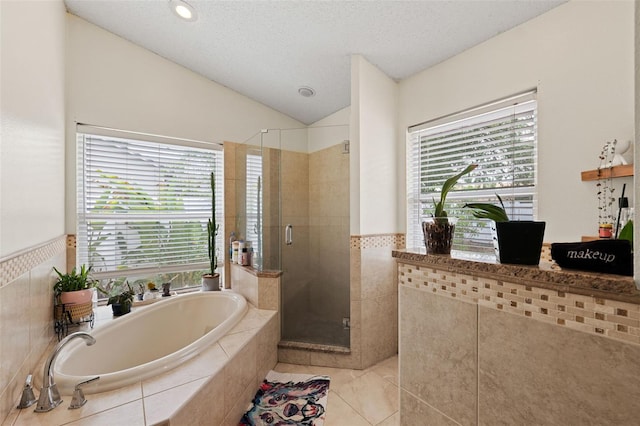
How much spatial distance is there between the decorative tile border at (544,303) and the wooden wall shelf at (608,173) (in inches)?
46.8

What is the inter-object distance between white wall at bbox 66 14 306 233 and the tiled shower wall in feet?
2.36

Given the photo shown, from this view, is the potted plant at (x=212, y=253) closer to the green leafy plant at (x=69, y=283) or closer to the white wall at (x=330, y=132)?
the green leafy plant at (x=69, y=283)

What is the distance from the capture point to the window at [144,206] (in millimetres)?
2207

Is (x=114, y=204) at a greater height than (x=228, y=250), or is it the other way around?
(x=114, y=204)

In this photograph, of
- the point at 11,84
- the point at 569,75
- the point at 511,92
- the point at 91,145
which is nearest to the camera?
the point at 11,84

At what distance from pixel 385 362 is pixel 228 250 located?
1.81m

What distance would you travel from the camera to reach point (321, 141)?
2732 millimetres

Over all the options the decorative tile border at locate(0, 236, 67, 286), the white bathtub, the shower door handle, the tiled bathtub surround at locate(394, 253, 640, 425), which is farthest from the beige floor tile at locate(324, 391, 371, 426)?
the decorative tile border at locate(0, 236, 67, 286)

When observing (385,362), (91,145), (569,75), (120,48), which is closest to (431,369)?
(385,362)

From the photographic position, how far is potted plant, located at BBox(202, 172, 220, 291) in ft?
8.32

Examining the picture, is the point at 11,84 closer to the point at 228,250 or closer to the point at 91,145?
the point at 91,145

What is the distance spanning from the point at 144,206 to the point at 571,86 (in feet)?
10.5

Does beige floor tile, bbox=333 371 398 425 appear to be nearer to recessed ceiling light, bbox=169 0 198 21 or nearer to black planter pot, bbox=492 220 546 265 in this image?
black planter pot, bbox=492 220 546 265

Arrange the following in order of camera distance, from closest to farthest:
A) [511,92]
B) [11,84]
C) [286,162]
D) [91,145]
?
1. [11,84]
2. [511,92]
3. [91,145]
4. [286,162]
